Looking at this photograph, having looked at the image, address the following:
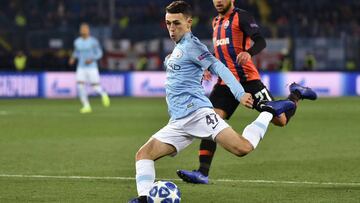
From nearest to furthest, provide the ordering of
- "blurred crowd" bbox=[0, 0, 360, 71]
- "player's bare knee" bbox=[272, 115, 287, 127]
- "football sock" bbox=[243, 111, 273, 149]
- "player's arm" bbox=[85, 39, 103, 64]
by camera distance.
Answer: "football sock" bbox=[243, 111, 273, 149] < "player's bare knee" bbox=[272, 115, 287, 127] < "player's arm" bbox=[85, 39, 103, 64] < "blurred crowd" bbox=[0, 0, 360, 71]

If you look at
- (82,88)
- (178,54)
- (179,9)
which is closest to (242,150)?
(178,54)

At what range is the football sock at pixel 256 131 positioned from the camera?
8.17m

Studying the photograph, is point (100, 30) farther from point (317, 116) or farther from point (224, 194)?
point (224, 194)

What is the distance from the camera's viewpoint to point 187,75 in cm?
802

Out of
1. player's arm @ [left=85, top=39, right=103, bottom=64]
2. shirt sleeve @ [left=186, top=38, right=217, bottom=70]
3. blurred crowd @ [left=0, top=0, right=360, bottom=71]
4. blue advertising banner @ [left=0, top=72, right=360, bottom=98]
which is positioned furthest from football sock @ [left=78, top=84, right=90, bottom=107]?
shirt sleeve @ [left=186, top=38, right=217, bottom=70]

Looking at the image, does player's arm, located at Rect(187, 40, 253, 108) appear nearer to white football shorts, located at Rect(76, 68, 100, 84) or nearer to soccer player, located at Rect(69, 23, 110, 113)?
soccer player, located at Rect(69, 23, 110, 113)

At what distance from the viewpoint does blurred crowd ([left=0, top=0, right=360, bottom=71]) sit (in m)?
33.0

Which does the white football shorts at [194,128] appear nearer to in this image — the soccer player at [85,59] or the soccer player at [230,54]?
the soccer player at [230,54]

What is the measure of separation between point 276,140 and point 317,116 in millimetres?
6198

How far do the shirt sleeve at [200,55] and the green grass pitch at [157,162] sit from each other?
1.37m

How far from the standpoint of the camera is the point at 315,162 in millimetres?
11758

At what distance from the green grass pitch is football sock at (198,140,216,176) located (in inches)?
7.4

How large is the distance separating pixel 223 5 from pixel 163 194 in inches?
124

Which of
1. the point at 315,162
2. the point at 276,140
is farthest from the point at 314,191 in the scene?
the point at 276,140
